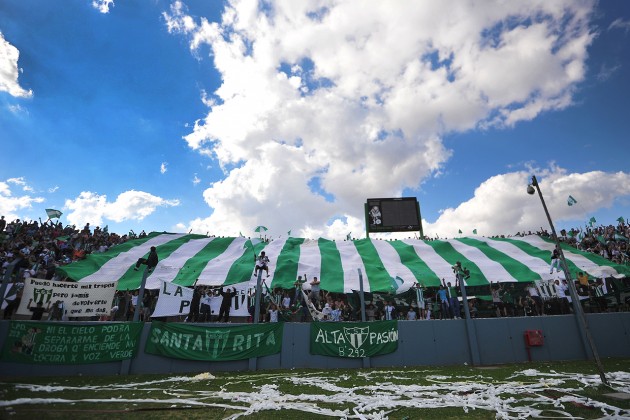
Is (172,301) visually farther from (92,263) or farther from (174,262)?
(92,263)

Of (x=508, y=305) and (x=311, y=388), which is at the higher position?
(x=508, y=305)

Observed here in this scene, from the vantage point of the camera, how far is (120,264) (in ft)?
66.4

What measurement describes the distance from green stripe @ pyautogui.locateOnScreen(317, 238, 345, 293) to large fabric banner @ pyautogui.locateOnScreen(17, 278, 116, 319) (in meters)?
10.5

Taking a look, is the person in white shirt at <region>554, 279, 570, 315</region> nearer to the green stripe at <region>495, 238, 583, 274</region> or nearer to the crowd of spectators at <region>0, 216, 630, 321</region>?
the crowd of spectators at <region>0, 216, 630, 321</region>

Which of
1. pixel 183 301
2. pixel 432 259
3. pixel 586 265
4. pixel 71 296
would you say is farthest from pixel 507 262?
pixel 71 296

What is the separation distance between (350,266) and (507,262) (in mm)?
9916

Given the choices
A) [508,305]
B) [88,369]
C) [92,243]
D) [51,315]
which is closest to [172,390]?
[88,369]

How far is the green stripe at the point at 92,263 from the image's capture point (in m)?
18.0

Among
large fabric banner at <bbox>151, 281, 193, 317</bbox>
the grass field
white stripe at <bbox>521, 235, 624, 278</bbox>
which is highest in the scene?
white stripe at <bbox>521, 235, 624, 278</bbox>

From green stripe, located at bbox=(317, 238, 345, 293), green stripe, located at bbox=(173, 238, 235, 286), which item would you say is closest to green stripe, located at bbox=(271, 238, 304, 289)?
green stripe, located at bbox=(317, 238, 345, 293)

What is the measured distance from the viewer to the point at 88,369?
11.0 m

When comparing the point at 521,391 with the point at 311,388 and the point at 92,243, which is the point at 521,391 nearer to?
the point at 311,388

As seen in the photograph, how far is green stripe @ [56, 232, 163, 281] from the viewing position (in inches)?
708

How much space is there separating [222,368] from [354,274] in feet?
32.4
